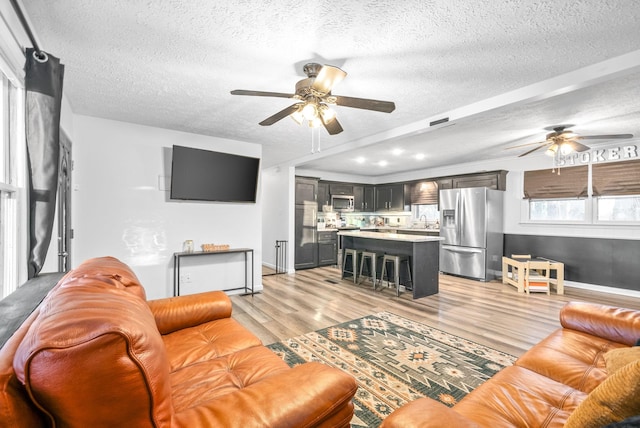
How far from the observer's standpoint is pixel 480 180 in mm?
6129

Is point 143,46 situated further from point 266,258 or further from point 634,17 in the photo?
point 266,258

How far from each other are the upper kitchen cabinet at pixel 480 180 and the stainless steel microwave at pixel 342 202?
8.28ft

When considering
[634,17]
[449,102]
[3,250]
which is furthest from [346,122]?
[3,250]

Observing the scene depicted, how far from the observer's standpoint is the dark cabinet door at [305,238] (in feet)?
22.1

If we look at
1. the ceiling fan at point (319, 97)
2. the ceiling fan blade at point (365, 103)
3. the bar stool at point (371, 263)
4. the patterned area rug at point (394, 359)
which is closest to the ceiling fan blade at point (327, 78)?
the ceiling fan at point (319, 97)

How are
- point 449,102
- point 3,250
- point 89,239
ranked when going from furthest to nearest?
1. point 89,239
2. point 449,102
3. point 3,250

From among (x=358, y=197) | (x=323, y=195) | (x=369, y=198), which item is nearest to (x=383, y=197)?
(x=369, y=198)

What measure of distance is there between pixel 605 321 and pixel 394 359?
1478 mm

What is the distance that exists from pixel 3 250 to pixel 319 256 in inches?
226

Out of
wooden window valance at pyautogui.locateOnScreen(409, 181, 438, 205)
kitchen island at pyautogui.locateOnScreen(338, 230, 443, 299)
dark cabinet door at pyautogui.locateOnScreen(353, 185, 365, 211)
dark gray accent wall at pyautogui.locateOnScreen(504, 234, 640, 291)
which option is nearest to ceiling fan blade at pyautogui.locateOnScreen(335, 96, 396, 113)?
kitchen island at pyautogui.locateOnScreen(338, 230, 443, 299)

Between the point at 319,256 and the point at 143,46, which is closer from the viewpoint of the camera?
the point at 143,46

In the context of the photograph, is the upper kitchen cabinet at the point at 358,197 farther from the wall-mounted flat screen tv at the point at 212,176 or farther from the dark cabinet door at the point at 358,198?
the wall-mounted flat screen tv at the point at 212,176

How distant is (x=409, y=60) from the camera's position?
2291mm

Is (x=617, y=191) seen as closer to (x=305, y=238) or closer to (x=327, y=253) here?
(x=327, y=253)
